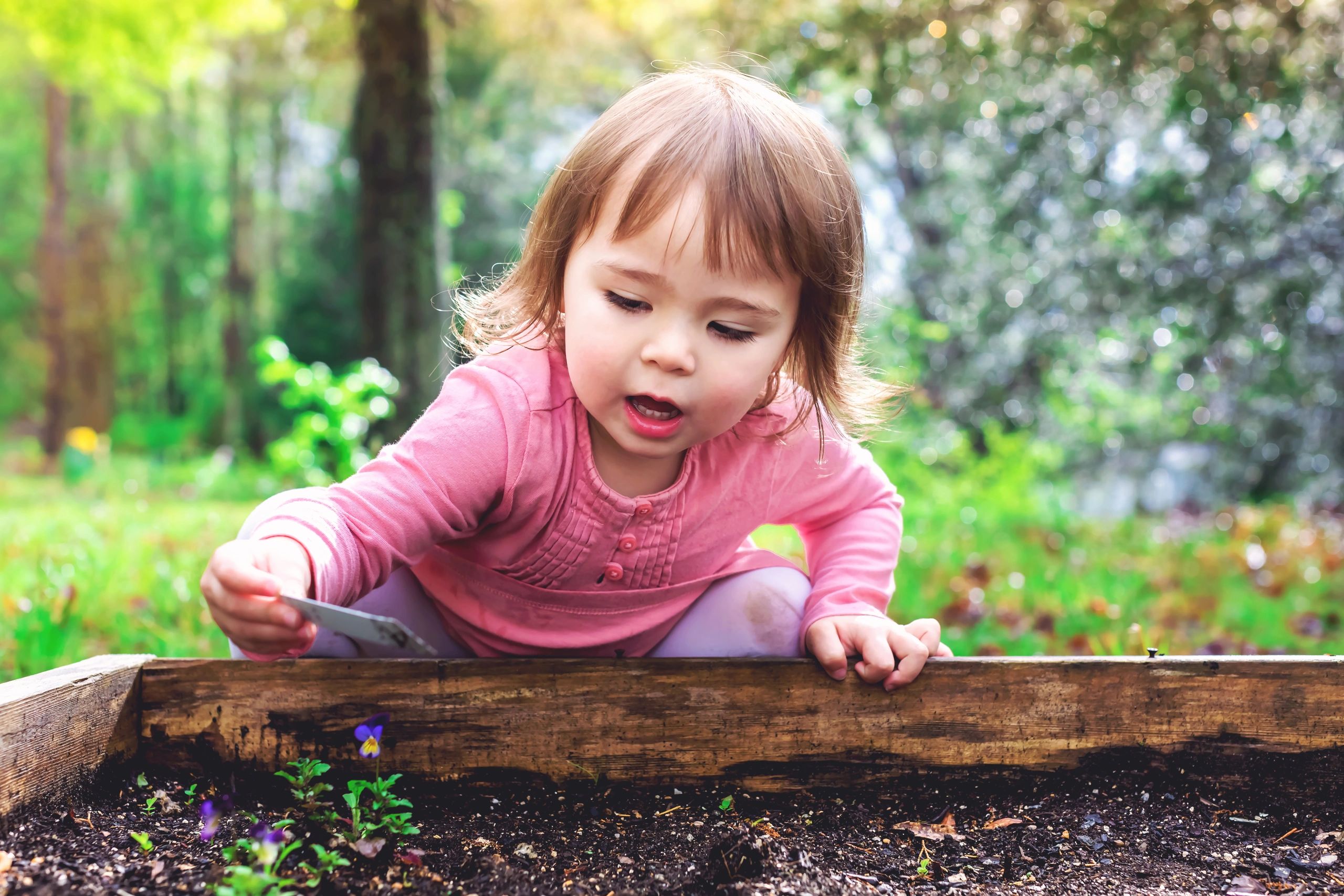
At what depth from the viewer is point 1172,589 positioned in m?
4.01

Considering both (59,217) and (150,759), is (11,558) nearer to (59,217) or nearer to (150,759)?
(150,759)

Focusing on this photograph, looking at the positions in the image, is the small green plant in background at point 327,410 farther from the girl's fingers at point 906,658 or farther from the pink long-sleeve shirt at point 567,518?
the girl's fingers at point 906,658

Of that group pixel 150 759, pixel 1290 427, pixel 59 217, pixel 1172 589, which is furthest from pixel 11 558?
pixel 59 217

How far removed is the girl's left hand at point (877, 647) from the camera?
1.48 metres

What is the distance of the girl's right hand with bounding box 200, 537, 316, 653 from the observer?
118 centimetres

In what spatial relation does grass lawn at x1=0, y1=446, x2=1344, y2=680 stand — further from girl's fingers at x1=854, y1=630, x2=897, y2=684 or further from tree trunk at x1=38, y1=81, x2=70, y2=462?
tree trunk at x1=38, y1=81, x2=70, y2=462

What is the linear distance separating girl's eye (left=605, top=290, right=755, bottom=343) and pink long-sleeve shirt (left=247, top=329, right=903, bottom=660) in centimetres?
26

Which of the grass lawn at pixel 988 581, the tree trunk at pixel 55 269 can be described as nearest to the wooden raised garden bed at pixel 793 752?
the grass lawn at pixel 988 581

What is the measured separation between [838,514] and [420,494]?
2.71ft

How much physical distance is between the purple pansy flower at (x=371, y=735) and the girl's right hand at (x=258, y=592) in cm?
16

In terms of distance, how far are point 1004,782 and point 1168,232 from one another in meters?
4.07

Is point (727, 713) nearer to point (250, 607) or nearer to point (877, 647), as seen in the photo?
point (877, 647)

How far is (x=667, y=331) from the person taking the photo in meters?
1.40

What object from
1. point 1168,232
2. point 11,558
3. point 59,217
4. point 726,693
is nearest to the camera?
point 726,693
